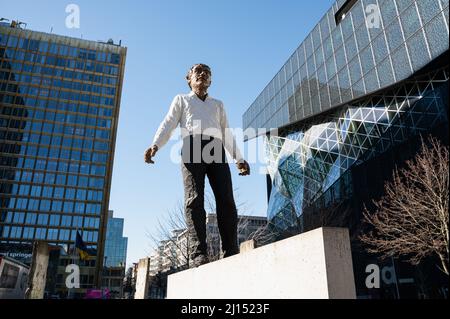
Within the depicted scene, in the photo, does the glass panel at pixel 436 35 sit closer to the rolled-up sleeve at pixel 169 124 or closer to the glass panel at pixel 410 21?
the glass panel at pixel 410 21

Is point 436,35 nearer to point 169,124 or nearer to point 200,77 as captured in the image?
point 200,77

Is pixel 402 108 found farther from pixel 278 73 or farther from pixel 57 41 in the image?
pixel 57 41

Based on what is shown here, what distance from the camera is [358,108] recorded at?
32.4 meters

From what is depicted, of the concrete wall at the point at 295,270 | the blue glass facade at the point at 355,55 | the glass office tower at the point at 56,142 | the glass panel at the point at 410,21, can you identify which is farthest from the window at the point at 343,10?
the glass office tower at the point at 56,142

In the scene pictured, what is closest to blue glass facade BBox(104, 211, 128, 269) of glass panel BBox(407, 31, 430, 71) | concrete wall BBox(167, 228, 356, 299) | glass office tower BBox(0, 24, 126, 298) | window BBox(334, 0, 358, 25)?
glass office tower BBox(0, 24, 126, 298)

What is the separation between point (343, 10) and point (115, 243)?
167033 millimetres

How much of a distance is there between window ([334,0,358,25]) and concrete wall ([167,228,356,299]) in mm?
34303

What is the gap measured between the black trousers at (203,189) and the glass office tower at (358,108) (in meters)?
19.5

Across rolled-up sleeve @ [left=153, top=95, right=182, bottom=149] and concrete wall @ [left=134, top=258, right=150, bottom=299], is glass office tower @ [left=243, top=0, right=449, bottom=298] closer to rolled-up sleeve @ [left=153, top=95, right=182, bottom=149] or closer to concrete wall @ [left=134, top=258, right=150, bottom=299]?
concrete wall @ [left=134, top=258, right=150, bottom=299]

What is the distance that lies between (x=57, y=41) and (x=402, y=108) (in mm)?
71773

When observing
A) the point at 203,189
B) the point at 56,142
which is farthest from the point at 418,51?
the point at 56,142

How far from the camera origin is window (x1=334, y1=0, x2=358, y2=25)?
3138 centimetres

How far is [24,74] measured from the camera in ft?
227

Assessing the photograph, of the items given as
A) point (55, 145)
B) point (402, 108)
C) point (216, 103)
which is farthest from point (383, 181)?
point (55, 145)
